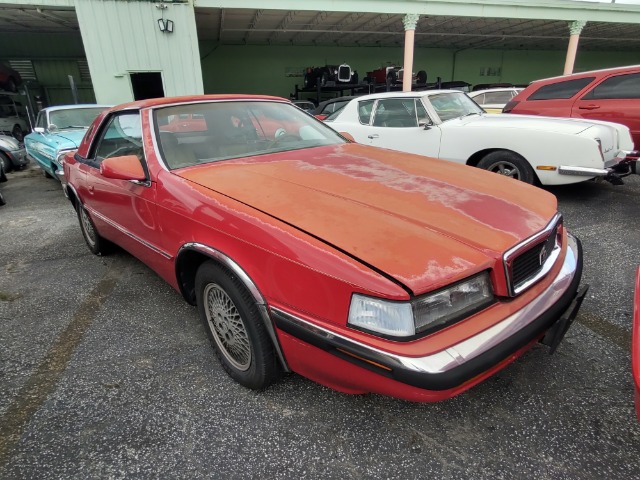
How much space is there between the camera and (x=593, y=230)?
160 inches

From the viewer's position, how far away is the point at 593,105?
20.0ft

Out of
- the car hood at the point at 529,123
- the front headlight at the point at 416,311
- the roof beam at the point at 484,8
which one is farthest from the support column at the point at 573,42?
the front headlight at the point at 416,311

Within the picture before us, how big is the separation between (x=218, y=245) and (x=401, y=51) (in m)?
23.2

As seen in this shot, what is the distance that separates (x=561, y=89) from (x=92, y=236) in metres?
7.19

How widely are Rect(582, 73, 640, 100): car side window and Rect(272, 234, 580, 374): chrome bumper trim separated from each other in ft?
19.1

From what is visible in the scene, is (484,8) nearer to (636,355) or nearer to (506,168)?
(506,168)

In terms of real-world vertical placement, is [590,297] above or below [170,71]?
below

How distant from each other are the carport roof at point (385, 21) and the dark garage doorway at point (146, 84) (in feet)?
6.41

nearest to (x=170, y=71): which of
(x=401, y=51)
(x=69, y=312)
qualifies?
(x=69, y=312)

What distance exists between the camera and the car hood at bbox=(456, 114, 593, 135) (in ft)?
15.1

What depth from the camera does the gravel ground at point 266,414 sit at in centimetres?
160

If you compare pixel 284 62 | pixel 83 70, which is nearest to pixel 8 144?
pixel 83 70

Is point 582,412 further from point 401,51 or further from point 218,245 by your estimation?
point 401,51

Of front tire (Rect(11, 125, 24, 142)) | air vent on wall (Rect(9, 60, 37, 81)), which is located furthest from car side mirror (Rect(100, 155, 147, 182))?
air vent on wall (Rect(9, 60, 37, 81))
